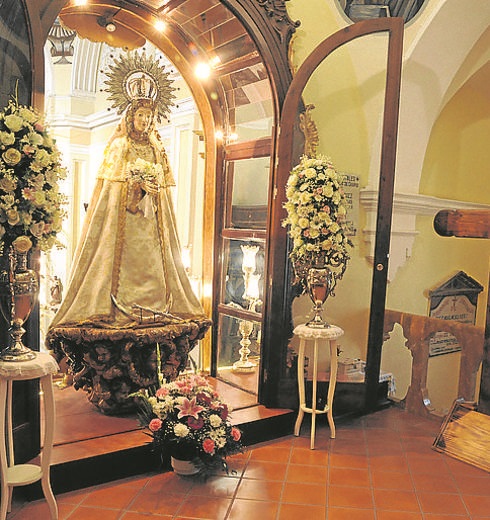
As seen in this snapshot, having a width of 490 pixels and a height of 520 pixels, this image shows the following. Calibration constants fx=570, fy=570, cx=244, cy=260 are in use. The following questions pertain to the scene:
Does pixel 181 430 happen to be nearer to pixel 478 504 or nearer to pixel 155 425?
pixel 155 425

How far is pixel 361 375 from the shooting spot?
4.65 metres

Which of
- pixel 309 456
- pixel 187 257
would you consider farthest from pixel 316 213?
pixel 187 257

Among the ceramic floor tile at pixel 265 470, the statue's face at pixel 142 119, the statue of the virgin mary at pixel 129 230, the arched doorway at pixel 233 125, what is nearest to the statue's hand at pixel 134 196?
the statue of the virgin mary at pixel 129 230

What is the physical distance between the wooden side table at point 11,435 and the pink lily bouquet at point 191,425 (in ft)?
2.47

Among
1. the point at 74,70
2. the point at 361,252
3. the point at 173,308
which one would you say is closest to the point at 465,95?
the point at 361,252

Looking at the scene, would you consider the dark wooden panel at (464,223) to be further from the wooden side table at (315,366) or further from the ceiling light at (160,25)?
the ceiling light at (160,25)

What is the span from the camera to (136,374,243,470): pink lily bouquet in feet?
11.3

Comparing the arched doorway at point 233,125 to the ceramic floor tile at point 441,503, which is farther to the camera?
the arched doorway at point 233,125

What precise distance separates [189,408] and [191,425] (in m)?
0.11

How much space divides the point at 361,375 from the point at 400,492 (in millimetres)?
1310

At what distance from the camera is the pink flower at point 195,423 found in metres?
3.46

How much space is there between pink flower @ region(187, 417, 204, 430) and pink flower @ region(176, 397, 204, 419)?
0.02 meters

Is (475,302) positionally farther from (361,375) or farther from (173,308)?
(173,308)

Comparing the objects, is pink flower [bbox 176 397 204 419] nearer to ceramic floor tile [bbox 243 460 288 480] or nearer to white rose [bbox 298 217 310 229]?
ceramic floor tile [bbox 243 460 288 480]
